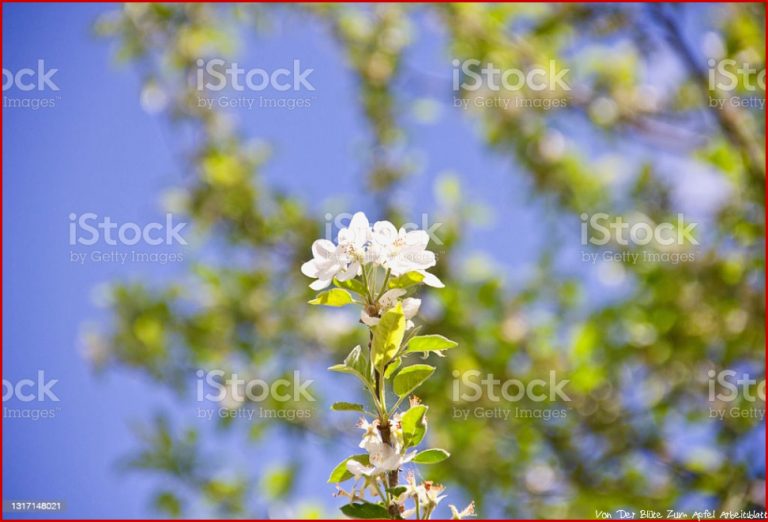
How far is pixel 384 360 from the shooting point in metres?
0.68

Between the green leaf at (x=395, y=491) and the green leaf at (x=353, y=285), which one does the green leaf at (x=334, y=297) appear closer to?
the green leaf at (x=353, y=285)

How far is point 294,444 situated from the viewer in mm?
3129

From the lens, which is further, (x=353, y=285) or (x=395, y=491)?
(x=353, y=285)

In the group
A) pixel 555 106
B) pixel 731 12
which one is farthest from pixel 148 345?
pixel 731 12

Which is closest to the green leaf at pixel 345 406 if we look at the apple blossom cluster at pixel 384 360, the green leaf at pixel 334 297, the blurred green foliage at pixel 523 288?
the apple blossom cluster at pixel 384 360

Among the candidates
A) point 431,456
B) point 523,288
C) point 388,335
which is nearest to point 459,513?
point 431,456

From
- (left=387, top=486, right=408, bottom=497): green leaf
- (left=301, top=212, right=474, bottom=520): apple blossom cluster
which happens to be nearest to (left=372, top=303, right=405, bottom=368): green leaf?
(left=301, top=212, right=474, bottom=520): apple blossom cluster

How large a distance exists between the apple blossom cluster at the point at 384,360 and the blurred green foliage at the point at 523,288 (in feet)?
6.62

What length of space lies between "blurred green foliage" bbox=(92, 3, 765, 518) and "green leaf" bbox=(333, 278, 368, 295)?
6.65ft

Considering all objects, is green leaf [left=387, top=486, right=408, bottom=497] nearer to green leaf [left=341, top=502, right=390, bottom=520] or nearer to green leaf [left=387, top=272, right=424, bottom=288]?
green leaf [left=341, top=502, right=390, bottom=520]

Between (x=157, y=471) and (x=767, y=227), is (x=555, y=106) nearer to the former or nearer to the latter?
(x=767, y=227)

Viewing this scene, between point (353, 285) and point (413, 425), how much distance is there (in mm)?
166

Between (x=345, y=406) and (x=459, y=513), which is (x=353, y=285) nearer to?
(x=345, y=406)

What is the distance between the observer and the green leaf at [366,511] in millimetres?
641
